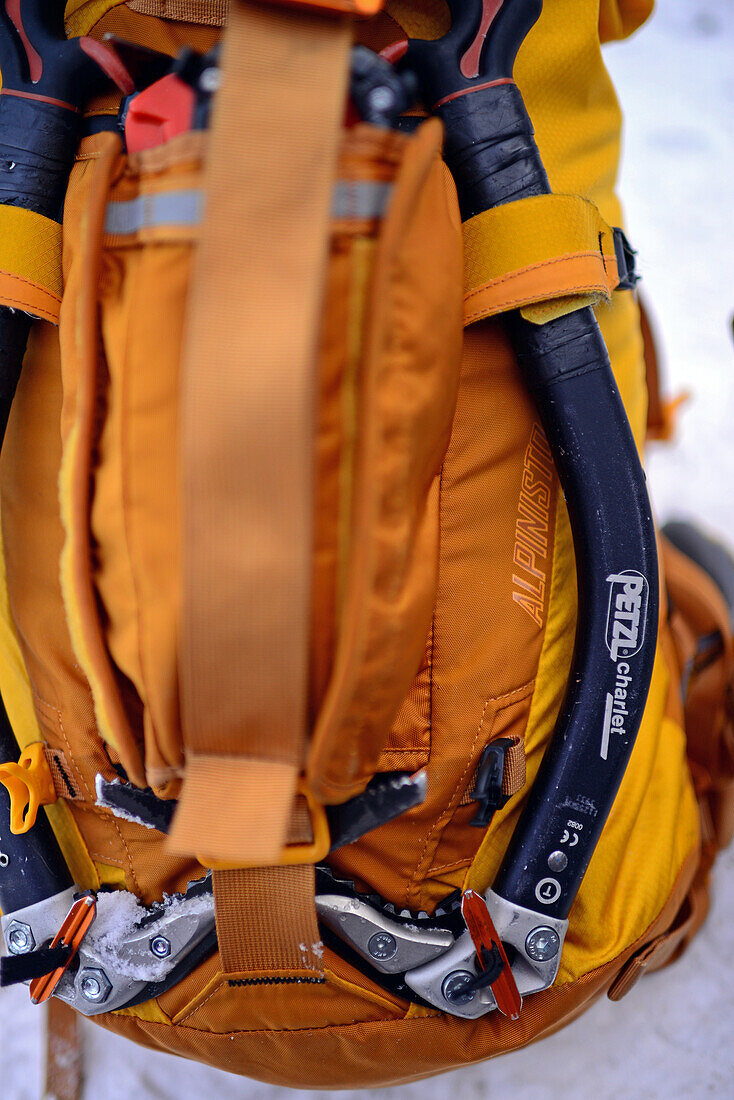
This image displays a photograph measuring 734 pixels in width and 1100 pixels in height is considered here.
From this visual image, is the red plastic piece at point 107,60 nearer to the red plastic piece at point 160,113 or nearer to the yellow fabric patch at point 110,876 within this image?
the red plastic piece at point 160,113

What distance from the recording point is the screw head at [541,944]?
620mm

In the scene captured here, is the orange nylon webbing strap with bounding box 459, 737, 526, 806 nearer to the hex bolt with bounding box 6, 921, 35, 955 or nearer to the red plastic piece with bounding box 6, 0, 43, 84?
the hex bolt with bounding box 6, 921, 35, 955

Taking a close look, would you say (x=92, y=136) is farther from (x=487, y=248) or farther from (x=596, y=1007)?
(x=596, y=1007)

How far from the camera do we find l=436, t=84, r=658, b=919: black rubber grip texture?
1.98 feet

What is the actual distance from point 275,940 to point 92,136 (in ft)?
1.99

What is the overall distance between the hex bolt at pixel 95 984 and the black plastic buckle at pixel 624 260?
683 millimetres

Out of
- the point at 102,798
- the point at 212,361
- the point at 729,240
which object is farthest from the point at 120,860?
the point at 729,240

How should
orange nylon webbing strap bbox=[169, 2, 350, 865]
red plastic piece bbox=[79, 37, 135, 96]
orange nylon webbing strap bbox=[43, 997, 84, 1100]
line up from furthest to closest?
orange nylon webbing strap bbox=[43, 997, 84, 1100]
red plastic piece bbox=[79, 37, 135, 96]
orange nylon webbing strap bbox=[169, 2, 350, 865]

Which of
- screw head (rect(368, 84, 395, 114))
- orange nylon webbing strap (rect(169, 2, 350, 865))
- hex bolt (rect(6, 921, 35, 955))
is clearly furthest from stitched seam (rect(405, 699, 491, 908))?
screw head (rect(368, 84, 395, 114))

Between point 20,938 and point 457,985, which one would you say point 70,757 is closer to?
point 20,938

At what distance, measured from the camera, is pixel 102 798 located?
558 millimetres

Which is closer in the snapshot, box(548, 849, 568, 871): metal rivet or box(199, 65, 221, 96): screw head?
box(199, 65, 221, 96): screw head

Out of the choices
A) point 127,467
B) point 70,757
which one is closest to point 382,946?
point 70,757

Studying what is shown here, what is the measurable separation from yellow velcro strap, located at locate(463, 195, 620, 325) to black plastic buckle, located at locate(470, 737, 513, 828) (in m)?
0.32
